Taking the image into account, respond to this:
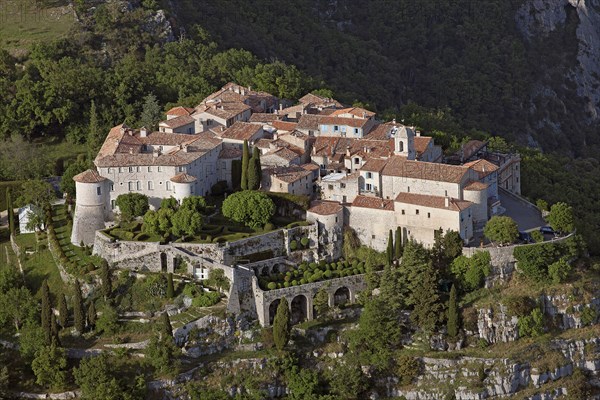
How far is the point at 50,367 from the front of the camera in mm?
74875

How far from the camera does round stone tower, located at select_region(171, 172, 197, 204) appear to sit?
277ft

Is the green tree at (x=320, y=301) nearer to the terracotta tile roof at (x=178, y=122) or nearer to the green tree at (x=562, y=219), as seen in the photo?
the green tree at (x=562, y=219)

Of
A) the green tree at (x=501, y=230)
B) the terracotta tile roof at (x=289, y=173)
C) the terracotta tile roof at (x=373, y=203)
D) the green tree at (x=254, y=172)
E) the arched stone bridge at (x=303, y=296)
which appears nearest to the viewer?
the arched stone bridge at (x=303, y=296)

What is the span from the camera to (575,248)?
8156 cm

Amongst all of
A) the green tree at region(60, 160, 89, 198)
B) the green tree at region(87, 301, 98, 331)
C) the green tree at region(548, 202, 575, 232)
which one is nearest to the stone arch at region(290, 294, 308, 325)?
the green tree at region(87, 301, 98, 331)

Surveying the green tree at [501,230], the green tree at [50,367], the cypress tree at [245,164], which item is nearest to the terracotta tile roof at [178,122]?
the cypress tree at [245,164]

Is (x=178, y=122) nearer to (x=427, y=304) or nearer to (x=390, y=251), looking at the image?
(x=390, y=251)

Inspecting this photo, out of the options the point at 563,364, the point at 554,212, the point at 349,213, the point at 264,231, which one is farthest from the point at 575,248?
the point at 264,231

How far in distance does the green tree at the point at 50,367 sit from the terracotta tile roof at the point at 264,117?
95.3 feet

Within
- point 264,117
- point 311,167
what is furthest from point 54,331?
point 264,117

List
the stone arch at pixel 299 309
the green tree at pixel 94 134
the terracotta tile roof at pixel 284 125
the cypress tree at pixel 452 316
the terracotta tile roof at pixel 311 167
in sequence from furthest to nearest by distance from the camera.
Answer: the green tree at pixel 94 134, the terracotta tile roof at pixel 284 125, the terracotta tile roof at pixel 311 167, the stone arch at pixel 299 309, the cypress tree at pixel 452 316

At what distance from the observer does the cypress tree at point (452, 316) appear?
7694cm

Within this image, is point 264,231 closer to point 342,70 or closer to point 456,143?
point 456,143

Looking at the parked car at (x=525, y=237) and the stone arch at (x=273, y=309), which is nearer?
the stone arch at (x=273, y=309)
